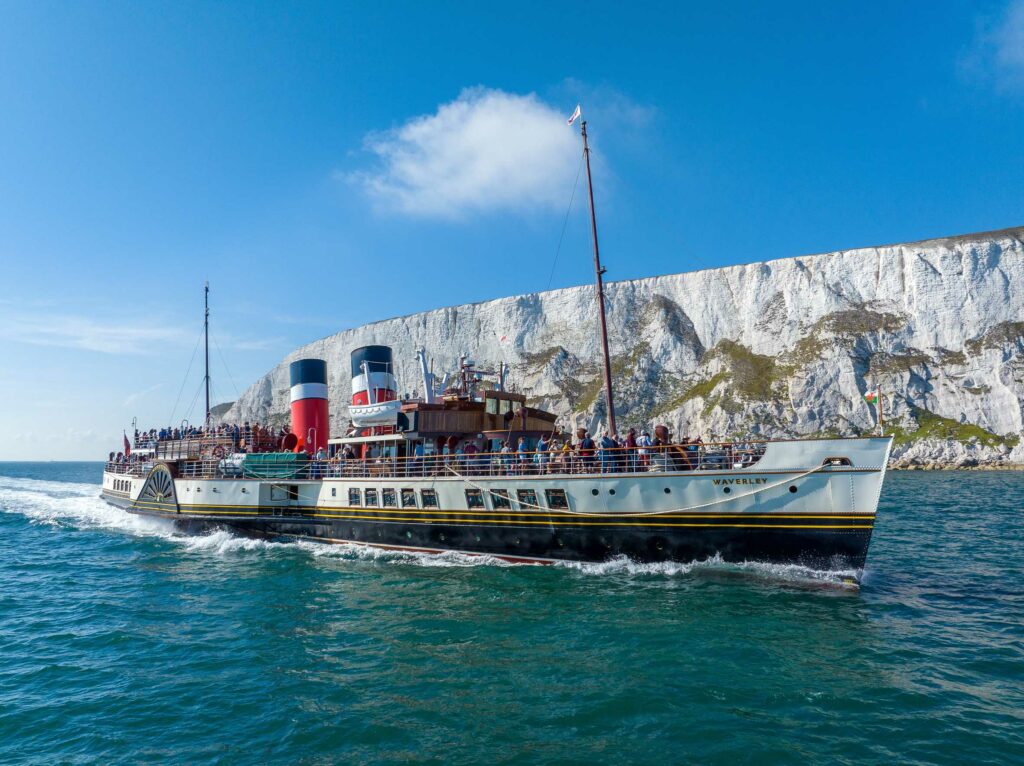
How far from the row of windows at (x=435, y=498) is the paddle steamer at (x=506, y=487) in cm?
5

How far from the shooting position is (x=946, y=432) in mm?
83000

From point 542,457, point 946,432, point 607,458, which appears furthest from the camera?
point 946,432

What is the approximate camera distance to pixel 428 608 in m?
16.1

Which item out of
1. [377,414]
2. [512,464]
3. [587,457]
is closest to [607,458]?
[587,457]

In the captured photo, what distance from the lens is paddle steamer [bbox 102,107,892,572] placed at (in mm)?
16906

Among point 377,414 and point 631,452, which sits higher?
point 377,414

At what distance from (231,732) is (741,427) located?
91.5 meters

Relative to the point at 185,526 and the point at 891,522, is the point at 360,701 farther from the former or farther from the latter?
the point at 891,522

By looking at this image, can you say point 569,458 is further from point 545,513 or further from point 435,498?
point 435,498

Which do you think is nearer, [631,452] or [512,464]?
[631,452]

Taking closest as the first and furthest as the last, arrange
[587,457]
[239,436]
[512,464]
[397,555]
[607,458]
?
[607,458]
[587,457]
[512,464]
[397,555]
[239,436]

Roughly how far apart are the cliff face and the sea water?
75579mm

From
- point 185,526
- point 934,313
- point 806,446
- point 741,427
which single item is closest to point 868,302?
point 934,313

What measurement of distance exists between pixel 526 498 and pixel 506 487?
2.78ft
